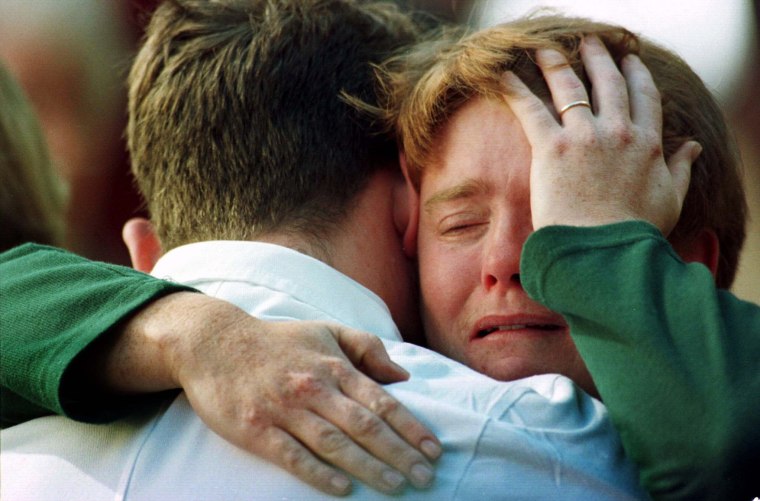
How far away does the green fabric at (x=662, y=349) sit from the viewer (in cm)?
145

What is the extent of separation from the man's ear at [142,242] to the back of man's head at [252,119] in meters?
0.10

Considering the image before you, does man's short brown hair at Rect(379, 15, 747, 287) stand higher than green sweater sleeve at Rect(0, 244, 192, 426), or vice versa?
man's short brown hair at Rect(379, 15, 747, 287)

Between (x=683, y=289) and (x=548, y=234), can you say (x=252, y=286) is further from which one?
(x=683, y=289)

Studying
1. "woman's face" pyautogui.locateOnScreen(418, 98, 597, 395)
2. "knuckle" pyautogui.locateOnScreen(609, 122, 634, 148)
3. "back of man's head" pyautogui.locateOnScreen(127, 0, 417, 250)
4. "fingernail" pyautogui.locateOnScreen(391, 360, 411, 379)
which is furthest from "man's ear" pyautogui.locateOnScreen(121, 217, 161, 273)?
"knuckle" pyautogui.locateOnScreen(609, 122, 634, 148)

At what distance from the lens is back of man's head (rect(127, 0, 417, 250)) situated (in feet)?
6.39

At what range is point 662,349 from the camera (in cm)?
149

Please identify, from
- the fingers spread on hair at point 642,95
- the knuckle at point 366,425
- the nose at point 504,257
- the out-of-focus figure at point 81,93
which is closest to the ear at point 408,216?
the nose at point 504,257

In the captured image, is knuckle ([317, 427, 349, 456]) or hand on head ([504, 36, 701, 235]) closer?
knuckle ([317, 427, 349, 456])

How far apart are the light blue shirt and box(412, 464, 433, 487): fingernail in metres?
0.02

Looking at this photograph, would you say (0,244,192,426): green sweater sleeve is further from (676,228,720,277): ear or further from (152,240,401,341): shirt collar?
(676,228,720,277): ear

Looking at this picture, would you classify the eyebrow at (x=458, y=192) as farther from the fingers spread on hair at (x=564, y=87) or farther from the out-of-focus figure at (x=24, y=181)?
the out-of-focus figure at (x=24, y=181)

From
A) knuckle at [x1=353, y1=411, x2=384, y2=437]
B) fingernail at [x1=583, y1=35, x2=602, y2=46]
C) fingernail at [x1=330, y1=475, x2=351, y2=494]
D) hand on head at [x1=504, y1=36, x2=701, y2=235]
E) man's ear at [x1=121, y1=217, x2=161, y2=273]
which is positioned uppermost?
fingernail at [x1=583, y1=35, x2=602, y2=46]

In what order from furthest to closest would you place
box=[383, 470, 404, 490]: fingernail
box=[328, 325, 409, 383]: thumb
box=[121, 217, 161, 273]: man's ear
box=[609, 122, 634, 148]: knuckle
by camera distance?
1. box=[121, 217, 161, 273]: man's ear
2. box=[609, 122, 634, 148]: knuckle
3. box=[328, 325, 409, 383]: thumb
4. box=[383, 470, 404, 490]: fingernail

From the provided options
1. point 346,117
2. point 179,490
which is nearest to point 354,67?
point 346,117
